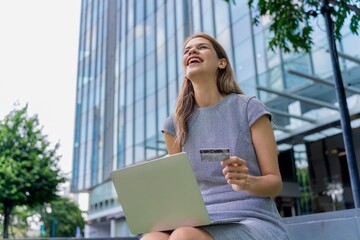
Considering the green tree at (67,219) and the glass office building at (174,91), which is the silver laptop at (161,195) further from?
the green tree at (67,219)

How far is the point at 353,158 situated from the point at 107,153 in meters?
20.5

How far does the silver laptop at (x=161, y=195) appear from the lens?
1200 mm

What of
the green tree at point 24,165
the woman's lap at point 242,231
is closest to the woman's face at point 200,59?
the woman's lap at point 242,231

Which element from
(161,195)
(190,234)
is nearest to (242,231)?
(190,234)

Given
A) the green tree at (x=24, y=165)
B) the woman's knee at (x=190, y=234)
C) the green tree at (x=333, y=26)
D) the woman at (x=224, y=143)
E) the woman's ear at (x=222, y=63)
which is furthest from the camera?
the green tree at (x=24, y=165)

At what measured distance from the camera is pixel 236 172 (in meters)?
1.26

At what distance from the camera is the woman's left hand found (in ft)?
4.06

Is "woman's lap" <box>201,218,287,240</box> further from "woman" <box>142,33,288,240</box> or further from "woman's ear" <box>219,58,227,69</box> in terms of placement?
"woman's ear" <box>219,58,227,69</box>

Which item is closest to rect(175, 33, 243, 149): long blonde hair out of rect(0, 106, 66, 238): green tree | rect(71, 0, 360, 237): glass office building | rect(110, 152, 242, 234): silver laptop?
rect(71, 0, 360, 237): glass office building

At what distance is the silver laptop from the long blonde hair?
449 mm

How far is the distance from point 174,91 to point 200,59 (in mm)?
14618

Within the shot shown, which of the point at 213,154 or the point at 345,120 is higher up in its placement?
the point at 345,120

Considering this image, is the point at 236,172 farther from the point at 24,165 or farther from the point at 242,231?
the point at 24,165

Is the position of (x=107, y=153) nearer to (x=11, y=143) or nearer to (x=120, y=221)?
(x=120, y=221)
